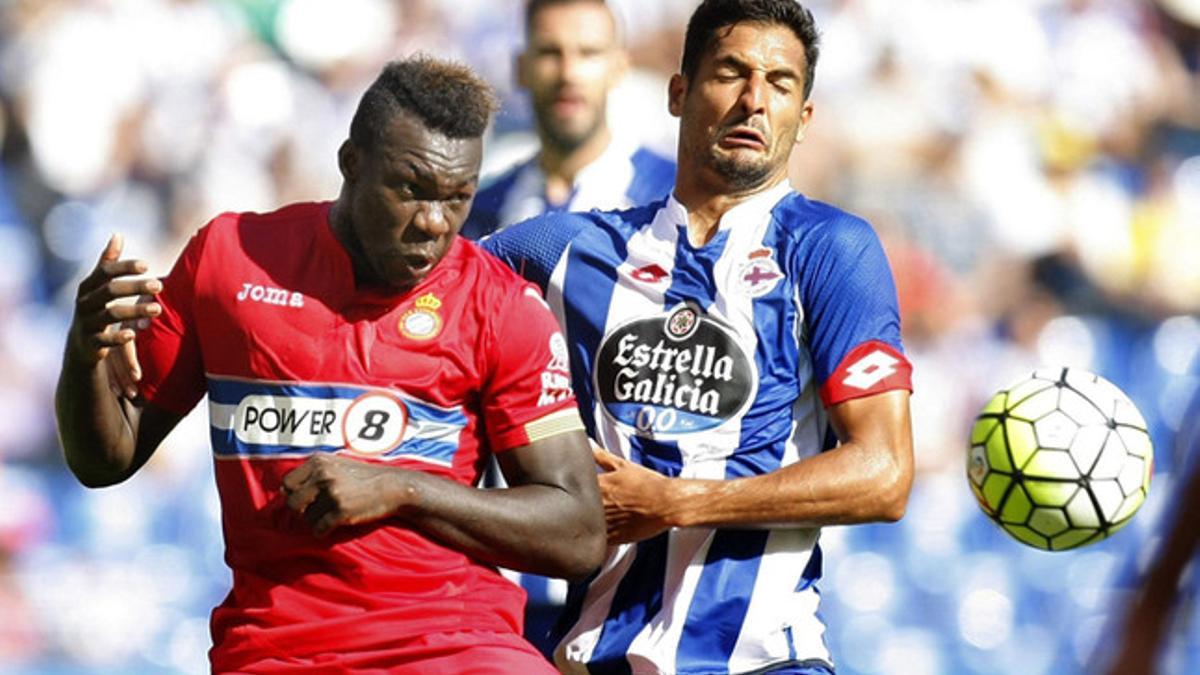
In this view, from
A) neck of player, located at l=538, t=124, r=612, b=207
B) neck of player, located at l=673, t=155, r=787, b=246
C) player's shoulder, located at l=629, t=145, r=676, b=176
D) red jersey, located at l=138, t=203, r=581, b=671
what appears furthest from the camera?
neck of player, located at l=538, t=124, r=612, b=207

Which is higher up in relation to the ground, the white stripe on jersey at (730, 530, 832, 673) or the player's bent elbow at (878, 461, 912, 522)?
the player's bent elbow at (878, 461, 912, 522)

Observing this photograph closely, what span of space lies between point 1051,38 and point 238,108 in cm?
438

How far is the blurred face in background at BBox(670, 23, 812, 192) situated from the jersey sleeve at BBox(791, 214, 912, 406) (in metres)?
0.25

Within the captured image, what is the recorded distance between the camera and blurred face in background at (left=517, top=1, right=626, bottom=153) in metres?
7.18

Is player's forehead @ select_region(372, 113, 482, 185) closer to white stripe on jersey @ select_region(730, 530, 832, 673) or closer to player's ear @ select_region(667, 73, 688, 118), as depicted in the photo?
player's ear @ select_region(667, 73, 688, 118)

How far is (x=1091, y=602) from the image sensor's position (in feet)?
33.2

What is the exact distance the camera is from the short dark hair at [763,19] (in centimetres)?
489

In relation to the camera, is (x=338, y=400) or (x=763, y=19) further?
(x=763, y=19)

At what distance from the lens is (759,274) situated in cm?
478

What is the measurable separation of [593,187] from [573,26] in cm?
80

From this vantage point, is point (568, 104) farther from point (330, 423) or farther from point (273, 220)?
point (330, 423)

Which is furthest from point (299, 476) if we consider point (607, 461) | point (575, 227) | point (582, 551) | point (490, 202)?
point (490, 202)

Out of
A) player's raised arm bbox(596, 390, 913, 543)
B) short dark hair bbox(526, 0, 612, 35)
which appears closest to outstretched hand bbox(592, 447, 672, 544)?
player's raised arm bbox(596, 390, 913, 543)

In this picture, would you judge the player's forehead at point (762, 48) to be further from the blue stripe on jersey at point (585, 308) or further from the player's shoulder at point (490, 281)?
the player's shoulder at point (490, 281)
